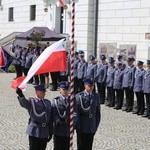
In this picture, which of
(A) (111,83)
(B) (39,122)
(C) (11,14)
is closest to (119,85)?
(A) (111,83)

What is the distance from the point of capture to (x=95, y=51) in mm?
23781

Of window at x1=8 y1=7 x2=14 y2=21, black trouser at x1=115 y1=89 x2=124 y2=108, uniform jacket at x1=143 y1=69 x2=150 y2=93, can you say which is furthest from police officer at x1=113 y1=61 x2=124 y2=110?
window at x1=8 y1=7 x2=14 y2=21

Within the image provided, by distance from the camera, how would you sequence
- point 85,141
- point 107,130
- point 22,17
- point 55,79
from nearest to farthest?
point 85,141 < point 107,130 < point 55,79 < point 22,17

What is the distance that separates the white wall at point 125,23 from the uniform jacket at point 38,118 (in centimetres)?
1366

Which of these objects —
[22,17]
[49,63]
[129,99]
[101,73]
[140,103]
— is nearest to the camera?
[49,63]

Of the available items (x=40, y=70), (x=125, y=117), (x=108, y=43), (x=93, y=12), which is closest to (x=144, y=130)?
(x=125, y=117)

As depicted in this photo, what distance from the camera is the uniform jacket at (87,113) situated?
751 cm

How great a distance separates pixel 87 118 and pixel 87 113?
0.09 meters

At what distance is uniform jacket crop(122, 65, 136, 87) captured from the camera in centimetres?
1362

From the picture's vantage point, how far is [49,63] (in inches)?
274

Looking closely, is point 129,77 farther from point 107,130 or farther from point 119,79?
point 107,130

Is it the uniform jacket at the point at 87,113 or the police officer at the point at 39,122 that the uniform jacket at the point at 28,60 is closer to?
the uniform jacket at the point at 87,113

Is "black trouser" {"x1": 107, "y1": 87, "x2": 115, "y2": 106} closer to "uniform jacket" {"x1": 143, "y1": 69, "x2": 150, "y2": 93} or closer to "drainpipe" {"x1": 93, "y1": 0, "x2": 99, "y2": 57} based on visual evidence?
"uniform jacket" {"x1": 143, "y1": 69, "x2": 150, "y2": 93}

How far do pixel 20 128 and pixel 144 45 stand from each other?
1107cm
